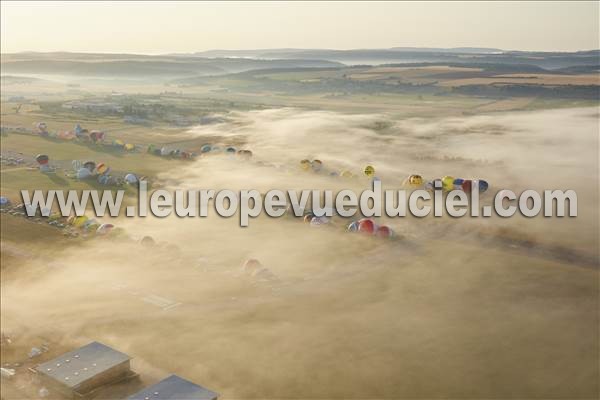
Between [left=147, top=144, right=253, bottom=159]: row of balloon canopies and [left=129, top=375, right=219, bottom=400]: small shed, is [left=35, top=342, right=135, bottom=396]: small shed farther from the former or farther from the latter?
[left=147, top=144, right=253, bottom=159]: row of balloon canopies

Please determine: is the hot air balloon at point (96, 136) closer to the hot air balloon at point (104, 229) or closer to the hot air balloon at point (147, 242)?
the hot air balloon at point (104, 229)

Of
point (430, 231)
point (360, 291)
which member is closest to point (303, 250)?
point (360, 291)

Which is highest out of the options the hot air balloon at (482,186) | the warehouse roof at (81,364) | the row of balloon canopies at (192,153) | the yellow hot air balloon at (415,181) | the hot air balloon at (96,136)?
the hot air balloon at (96,136)

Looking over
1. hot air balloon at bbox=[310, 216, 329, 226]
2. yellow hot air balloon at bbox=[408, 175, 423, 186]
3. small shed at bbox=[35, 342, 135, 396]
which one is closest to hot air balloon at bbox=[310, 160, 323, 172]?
yellow hot air balloon at bbox=[408, 175, 423, 186]

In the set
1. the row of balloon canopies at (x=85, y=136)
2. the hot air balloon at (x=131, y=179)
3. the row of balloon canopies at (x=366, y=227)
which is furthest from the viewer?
the row of balloon canopies at (x=85, y=136)

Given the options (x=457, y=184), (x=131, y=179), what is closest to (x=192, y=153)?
(x=131, y=179)

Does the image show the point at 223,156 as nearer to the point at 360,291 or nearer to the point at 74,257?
the point at 74,257

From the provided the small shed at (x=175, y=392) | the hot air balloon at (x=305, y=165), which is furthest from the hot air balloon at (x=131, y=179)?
the small shed at (x=175, y=392)
